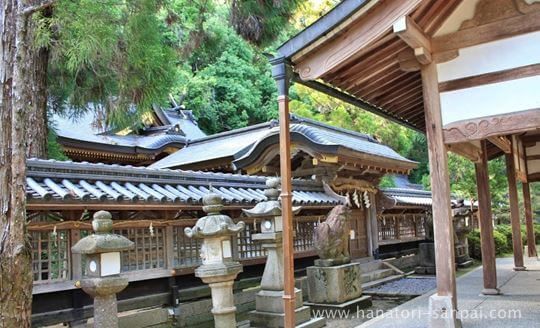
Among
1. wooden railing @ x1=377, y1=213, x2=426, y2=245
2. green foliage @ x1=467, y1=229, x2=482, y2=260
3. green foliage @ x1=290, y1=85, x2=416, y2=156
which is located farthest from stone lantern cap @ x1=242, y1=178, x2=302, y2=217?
green foliage @ x1=467, y1=229, x2=482, y2=260

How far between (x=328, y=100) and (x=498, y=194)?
8.46 metres

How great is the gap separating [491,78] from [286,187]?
8.54ft

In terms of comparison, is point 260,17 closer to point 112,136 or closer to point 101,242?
point 101,242

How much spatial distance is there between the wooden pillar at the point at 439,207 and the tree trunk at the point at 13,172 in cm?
402

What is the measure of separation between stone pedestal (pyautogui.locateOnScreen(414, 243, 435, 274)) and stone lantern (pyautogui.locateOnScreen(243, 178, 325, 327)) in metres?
7.06

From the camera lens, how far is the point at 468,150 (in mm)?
7605

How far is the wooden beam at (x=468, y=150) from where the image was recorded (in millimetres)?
7155

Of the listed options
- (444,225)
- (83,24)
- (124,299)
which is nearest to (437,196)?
(444,225)

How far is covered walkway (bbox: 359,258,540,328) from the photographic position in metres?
5.96


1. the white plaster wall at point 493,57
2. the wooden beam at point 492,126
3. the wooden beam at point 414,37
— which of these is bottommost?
the wooden beam at point 492,126

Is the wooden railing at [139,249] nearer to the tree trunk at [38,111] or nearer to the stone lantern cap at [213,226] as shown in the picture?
the stone lantern cap at [213,226]

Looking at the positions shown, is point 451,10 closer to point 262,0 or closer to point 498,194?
point 262,0

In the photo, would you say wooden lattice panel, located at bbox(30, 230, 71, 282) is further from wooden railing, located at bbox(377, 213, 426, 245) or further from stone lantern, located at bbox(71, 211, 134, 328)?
wooden railing, located at bbox(377, 213, 426, 245)

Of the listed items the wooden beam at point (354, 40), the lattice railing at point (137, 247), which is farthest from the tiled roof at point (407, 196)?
the wooden beam at point (354, 40)
